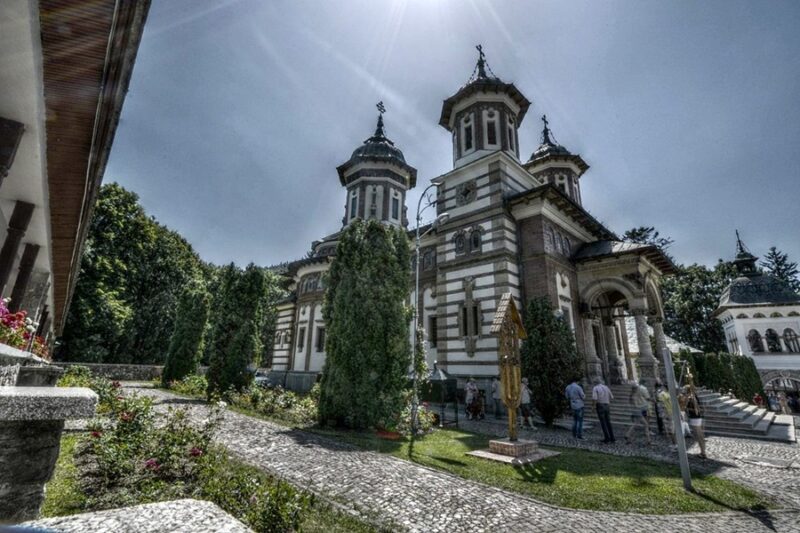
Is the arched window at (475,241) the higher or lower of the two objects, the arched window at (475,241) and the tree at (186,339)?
the higher

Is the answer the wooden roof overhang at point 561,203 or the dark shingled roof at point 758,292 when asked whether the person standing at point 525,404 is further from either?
the dark shingled roof at point 758,292

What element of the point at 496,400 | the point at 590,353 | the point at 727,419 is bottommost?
the point at 727,419

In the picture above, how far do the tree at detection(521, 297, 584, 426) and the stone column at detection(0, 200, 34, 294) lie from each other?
51.6 ft

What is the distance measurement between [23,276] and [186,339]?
15.4 meters

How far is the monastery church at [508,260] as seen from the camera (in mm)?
18766

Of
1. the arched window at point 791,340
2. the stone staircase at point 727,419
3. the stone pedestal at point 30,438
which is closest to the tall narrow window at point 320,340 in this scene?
the stone staircase at point 727,419

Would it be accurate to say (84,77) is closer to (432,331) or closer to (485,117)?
(432,331)

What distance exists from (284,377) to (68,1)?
31.9 m

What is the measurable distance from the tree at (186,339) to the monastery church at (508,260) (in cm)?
1430

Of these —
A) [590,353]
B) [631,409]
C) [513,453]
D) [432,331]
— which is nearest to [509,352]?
[513,453]

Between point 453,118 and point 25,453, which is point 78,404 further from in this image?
point 453,118

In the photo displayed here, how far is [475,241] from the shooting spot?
68.0 ft

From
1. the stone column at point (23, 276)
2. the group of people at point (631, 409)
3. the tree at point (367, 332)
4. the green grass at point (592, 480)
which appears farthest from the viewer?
the tree at point (367, 332)

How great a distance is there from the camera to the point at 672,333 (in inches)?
1839
